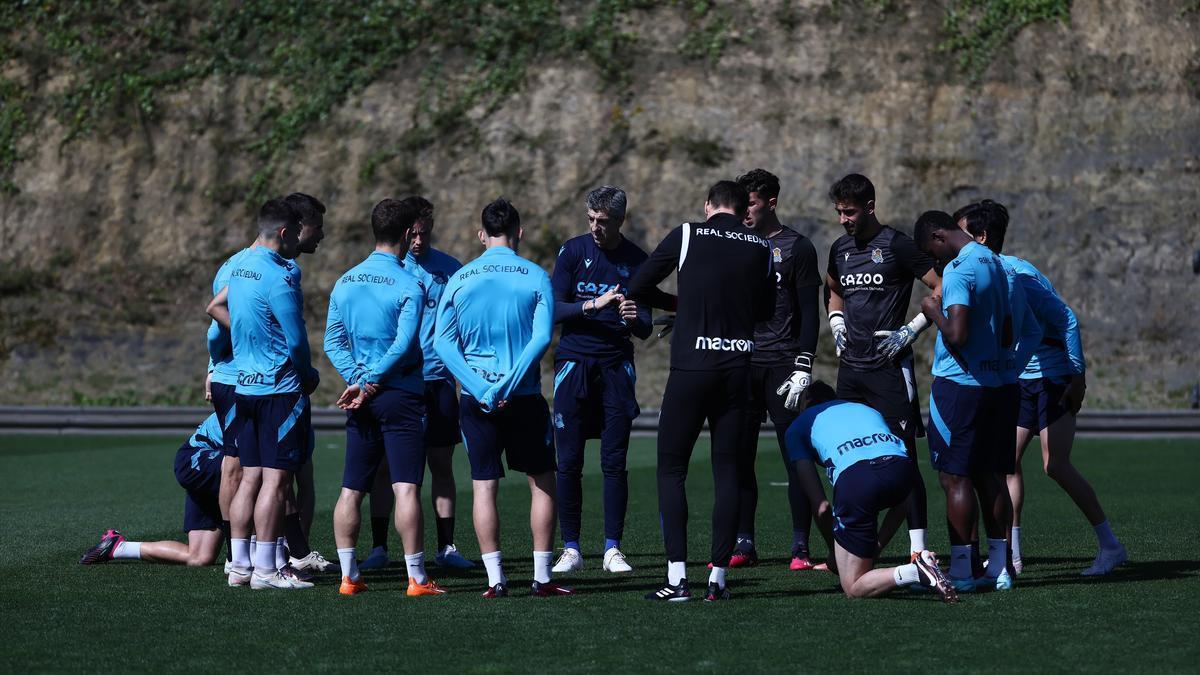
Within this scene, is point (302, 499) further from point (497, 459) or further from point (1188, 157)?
point (1188, 157)

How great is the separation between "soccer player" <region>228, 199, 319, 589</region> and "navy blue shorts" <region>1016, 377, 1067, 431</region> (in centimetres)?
431

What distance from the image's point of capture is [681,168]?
26.6 metres

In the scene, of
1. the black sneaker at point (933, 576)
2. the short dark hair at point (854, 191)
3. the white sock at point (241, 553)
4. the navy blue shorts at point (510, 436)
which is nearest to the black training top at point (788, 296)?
the short dark hair at point (854, 191)

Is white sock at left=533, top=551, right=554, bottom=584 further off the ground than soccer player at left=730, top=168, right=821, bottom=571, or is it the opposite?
soccer player at left=730, top=168, right=821, bottom=571

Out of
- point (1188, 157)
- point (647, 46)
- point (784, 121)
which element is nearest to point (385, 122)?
point (647, 46)

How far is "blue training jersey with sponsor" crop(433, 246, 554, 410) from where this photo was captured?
330 inches

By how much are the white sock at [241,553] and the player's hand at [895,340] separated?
390cm

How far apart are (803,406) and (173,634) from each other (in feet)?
12.7

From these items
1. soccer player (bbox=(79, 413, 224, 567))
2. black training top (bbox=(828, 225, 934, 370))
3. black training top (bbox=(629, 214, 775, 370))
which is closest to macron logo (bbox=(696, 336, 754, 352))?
black training top (bbox=(629, 214, 775, 370))

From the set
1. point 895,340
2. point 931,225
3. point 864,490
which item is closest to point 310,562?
point 864,490

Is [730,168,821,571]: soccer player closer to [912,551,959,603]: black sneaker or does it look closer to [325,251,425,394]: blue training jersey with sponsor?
[912,551,959,603]: black sneaker

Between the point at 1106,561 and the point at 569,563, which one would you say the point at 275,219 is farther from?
the point at 1106,561

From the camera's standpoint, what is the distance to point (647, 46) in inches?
1104

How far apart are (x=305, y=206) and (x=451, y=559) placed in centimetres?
247
